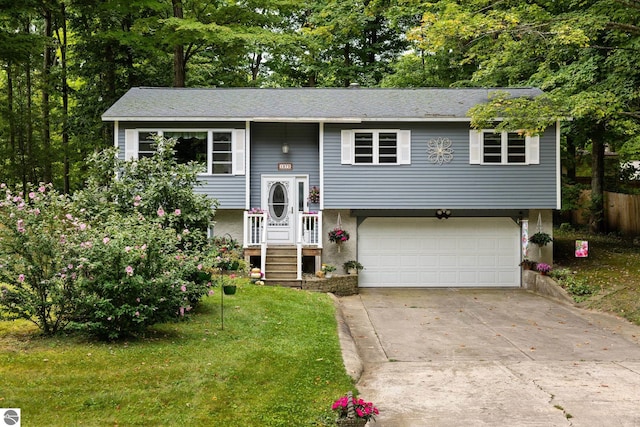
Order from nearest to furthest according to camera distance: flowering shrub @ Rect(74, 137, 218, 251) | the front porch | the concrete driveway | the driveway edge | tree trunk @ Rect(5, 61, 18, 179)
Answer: the concrete driveway
the driveway edge
flowering shrub @ Rect(74, 137, 218, 251)
the front porch
tree trunk @ Rect(5, 61, 18, 179)

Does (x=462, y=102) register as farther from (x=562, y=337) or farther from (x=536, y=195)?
(x=562, y=337)

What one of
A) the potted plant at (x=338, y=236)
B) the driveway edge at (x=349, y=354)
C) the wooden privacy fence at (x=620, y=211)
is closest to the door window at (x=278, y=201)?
the potted plant at (x=338, y=236)

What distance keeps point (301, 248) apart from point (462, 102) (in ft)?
22.3

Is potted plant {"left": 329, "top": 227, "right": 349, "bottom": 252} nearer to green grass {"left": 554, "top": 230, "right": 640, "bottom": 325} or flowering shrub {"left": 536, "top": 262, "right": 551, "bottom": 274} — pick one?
flowering shrub {"left": 536, "top": 262, "right": 551, "bottom": 274}

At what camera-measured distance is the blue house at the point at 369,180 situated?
16359 millimetres

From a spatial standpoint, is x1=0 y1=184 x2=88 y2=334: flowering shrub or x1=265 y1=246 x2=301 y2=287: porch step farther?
x1=265 y1=246 x2=301 y2=287: porch step

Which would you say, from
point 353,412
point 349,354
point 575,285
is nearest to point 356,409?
point 353,412

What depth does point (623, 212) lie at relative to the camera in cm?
2083

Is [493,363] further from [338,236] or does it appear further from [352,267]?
[338,236]

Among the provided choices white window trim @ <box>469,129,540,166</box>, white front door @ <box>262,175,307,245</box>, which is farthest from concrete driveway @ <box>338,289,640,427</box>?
white window trim @ <box>469,129,540,166</box>

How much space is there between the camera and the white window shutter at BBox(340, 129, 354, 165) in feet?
54.7

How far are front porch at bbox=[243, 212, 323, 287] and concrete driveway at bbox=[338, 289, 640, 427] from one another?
5.92 feet

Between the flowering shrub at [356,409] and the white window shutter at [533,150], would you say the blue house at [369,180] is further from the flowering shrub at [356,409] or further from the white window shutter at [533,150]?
the flowering shrub at [356,409]

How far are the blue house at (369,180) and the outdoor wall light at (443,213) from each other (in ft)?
0.18
